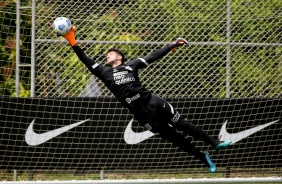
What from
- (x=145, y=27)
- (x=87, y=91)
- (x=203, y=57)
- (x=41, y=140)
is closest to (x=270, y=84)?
(x=203, y=57)

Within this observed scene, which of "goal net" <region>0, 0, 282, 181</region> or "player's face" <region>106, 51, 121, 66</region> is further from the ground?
"player's face" <region>106, 51, 121, 66</region>

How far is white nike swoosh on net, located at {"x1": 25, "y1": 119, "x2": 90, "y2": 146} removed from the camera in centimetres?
970

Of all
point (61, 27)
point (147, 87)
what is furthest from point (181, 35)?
point (61, 27)

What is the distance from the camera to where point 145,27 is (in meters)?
9.98

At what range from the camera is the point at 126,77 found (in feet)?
26.3

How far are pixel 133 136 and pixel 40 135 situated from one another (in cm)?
137

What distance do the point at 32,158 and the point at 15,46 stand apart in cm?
184

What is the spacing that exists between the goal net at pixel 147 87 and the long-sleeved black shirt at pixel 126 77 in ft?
5.33

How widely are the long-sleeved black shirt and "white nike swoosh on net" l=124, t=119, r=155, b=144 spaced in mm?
1766

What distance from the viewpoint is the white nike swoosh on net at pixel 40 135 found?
31.8 feet

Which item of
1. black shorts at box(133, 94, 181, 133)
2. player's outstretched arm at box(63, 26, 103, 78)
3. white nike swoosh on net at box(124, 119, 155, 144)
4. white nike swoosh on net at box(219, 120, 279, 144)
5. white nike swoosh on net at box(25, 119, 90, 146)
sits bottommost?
white nike swoosh on net at box(219, 120, 279, 144)

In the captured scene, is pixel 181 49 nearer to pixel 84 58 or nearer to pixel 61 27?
pixel 84 58

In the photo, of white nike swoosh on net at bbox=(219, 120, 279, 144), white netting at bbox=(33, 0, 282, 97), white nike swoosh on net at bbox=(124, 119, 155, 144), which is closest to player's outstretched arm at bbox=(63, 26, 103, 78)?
white netting at bbox=(33, 0, 282, 97)

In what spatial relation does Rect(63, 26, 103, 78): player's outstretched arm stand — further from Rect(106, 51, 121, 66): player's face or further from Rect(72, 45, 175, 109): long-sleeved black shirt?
Rect(106, 51, 121, 66): player's face
